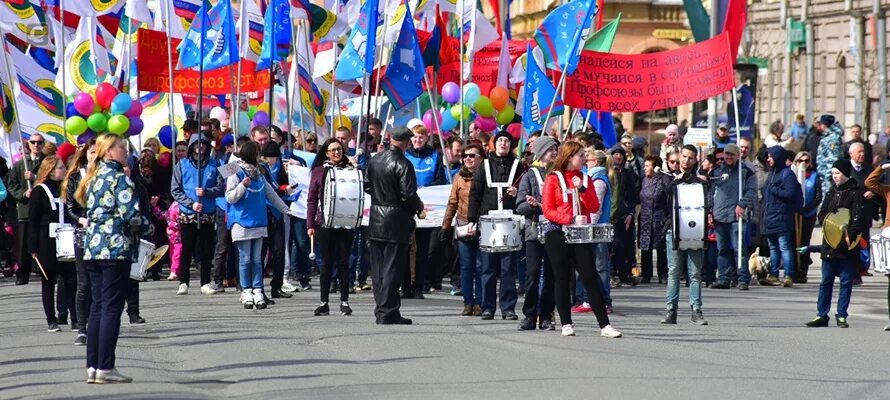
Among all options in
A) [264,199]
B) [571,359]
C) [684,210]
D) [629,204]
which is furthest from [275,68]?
[571,359]

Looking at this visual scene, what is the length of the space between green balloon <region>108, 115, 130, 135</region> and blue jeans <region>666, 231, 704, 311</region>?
32.6 feet

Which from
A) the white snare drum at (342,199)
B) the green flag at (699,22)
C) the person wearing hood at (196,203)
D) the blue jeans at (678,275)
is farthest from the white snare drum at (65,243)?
the green flag at (699,22)

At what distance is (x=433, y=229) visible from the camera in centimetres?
2044

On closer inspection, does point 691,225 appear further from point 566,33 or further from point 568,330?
point 566,33

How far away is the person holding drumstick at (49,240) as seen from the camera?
16.0m

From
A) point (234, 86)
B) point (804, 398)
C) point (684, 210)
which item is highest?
point (234, 86)

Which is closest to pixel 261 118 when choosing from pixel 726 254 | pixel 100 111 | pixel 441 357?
pixel 100 111

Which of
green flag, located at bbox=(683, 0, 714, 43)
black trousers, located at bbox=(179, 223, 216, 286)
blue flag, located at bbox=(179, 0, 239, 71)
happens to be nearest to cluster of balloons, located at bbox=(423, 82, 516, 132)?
blue flag, located at bbox=(179, 0, 239, 71)

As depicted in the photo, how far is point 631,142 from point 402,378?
1162 centimetres

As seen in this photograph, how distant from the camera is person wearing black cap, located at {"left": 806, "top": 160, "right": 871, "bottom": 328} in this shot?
16.6 m

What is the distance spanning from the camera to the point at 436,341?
14.6 meters

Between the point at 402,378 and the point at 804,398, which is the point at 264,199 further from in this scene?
the point at 804,398

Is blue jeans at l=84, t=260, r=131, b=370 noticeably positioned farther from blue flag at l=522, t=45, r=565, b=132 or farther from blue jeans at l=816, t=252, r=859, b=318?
blue flag at l=522, t=45, r=565, b=132

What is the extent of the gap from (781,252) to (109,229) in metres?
12.1
